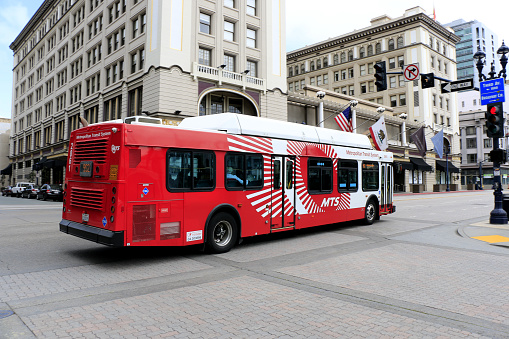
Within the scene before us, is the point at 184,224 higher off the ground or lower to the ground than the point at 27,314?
higher

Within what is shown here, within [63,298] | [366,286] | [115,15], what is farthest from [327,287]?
[115,15]

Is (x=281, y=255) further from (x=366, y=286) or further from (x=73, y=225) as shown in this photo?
(x=73, y=225)

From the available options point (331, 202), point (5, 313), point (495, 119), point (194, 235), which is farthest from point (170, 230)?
point (495, 119)

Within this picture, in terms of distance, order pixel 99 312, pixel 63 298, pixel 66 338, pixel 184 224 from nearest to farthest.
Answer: pixel 66 338 → pixel 99 312 → pixel 63 298 → pixel 184 224

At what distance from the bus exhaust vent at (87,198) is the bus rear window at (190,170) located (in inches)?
53.5

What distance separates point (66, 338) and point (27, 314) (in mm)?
1074

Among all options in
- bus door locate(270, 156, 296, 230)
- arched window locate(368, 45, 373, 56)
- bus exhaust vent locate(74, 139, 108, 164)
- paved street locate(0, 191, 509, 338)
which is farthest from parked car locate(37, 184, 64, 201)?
arched window locate(368, 45, 373, 56)

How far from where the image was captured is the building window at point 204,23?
31.1 meters

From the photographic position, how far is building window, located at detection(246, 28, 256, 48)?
3384cm

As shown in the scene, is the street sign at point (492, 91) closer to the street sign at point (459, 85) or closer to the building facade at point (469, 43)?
the street sign at point (459, 85)

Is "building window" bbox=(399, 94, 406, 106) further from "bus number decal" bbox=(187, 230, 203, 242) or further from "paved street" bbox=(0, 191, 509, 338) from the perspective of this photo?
"bus number decal" bbox=(187, 230, 203, 242)

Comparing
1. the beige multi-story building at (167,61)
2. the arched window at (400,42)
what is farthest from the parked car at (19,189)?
the arched window at (400,42)

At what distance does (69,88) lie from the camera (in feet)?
150

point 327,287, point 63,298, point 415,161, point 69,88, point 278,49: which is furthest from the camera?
point 415,161
